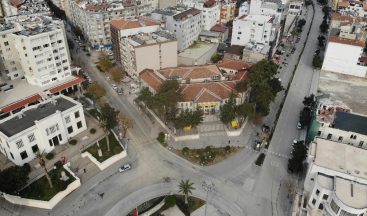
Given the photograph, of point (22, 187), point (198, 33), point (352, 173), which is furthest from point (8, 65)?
point (352, 173)

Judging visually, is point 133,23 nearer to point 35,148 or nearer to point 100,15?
point 100,15

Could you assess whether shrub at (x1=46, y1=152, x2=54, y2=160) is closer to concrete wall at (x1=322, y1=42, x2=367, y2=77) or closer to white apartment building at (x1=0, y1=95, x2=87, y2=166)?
white apartment building at (x1=0, y1=95, x2=87, y2=166)

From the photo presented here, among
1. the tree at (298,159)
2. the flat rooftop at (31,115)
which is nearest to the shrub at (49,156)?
the flat rooftop at (31,115)

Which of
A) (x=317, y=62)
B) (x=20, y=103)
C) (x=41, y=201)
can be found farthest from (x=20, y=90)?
(x=317, y=62)

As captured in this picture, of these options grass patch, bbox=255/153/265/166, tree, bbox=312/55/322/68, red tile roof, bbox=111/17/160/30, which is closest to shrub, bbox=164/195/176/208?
grass patch, bbox=255/153/265/166

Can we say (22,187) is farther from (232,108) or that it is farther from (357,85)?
(357,85)

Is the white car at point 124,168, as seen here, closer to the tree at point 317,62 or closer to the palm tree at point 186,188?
the palm tree at point 186,188
